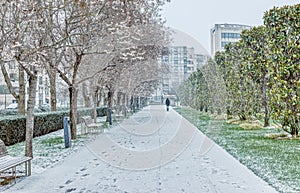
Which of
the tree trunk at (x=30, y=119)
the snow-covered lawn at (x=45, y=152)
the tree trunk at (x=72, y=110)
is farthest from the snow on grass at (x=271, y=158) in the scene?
the tree trunk at (x=72, y=110)

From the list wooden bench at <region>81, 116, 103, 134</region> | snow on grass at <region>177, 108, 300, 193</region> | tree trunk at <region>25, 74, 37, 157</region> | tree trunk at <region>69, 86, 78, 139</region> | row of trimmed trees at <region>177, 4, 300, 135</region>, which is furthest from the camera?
wooden bench at <region>81, 116, 103, 134</region>

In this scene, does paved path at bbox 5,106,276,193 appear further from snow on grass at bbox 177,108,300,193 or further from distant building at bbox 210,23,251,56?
distant building at bbox 210,23,251,56

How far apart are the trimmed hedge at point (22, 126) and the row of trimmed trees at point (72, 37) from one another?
1.42 m

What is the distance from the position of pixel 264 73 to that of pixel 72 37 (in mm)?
9365

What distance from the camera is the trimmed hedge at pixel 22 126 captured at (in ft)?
41.1

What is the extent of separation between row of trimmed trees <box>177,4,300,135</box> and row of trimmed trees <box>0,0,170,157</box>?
464 centimetres

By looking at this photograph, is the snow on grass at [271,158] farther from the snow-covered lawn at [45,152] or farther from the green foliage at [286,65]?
the snow-covered lawn at [45,152]

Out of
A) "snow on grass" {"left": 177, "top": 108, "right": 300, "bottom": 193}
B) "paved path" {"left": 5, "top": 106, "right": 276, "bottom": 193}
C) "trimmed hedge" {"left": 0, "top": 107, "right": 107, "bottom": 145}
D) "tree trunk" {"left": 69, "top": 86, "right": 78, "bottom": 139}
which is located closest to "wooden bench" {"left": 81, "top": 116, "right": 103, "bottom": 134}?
"tree trunk" {"left": 69, "top": 86, "right": 78, "bottom": 139}

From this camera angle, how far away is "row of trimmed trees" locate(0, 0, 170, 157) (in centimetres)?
849

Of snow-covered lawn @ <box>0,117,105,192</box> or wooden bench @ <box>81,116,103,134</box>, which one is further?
wooden bench @ <box>81,116,103,134</box>

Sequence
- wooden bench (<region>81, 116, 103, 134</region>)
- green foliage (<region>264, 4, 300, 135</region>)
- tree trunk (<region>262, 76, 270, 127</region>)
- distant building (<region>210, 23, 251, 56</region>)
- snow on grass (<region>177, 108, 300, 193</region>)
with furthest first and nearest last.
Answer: distant building (<region>210, 23, 251, 56</region>) < tree trunk (<region>262, 76, 270, 127</region>) < wooden bench (<region>81, 116, 103, 134</region>) < green foliage (<region>264, 4, 300, 135</region>) < snow on grass (<region>177, 108, 300, 193</region>)

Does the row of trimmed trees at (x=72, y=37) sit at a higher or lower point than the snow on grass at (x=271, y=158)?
higher

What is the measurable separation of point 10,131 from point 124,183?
7.43 metres

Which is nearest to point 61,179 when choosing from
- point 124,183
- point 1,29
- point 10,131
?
point 124,183
